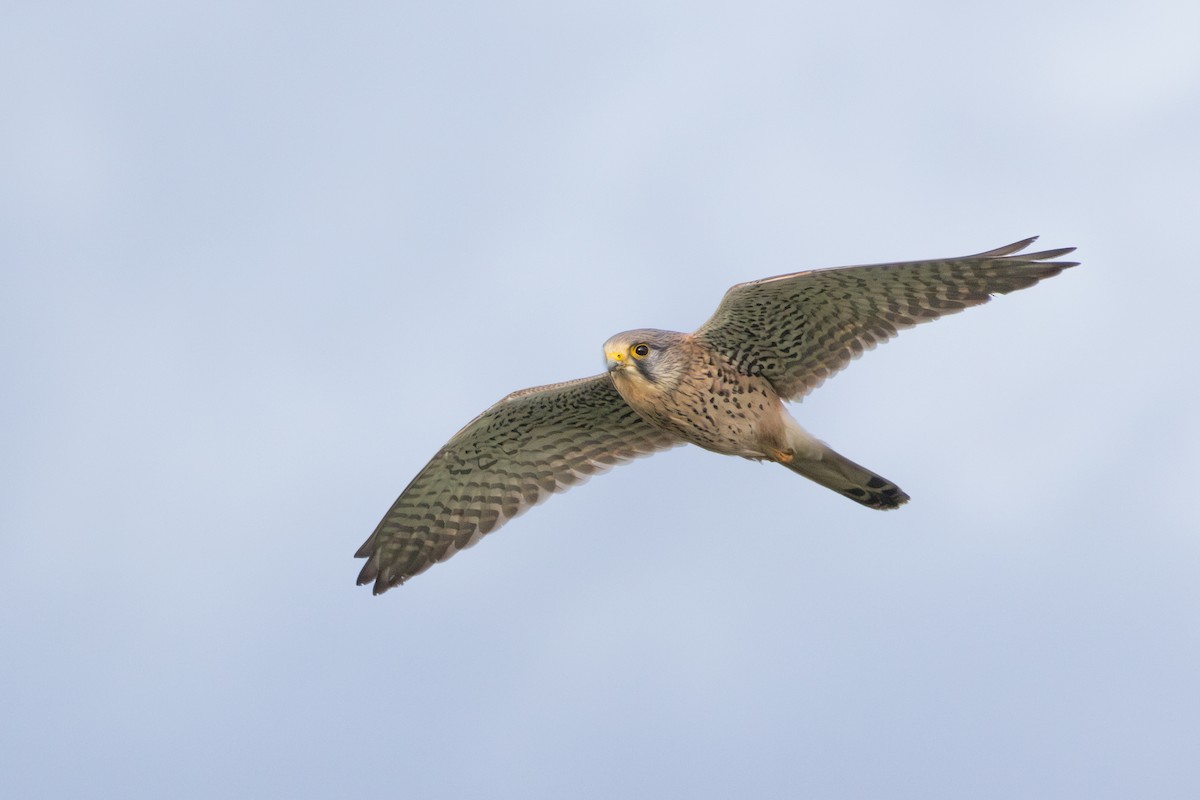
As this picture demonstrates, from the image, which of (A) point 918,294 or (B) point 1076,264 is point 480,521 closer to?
(A) point 918,294

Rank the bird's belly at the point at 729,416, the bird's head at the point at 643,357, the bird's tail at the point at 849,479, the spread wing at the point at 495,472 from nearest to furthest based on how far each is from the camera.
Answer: the bird's head at the point at 643,357 < the bird's belly at the point at 729,416 < the bird's tail at the point at 849,479 < the spread wing at the point at 495,472

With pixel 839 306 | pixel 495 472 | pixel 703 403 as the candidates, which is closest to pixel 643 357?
pixel 703 403

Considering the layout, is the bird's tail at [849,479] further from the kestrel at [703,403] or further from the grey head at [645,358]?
the grey head at [645,358]

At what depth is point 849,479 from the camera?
402 inches

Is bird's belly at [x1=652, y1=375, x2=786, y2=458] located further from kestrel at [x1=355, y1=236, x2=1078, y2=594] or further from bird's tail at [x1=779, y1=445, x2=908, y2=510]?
bird's tail at [x1=779, y1=445, x2=908, y2=510]

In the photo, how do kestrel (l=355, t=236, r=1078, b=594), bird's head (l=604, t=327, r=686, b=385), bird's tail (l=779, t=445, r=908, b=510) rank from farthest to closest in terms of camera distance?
bird's tail (l=779, t=445, r=908, b=510) → kestrel (l=355, t=236, r=1078, b=594) → bird's head (l=604, t=327, r=686, b=385)

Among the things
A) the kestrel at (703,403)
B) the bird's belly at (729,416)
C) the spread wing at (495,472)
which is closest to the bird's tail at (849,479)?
the kestrel at (703,403)

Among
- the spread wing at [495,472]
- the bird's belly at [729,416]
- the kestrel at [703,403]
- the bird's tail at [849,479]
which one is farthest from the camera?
the spread wing at [495,472]

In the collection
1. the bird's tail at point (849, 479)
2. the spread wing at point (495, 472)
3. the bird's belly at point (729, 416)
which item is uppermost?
the spread wing at point (495, 472)

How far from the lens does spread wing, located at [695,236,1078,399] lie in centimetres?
959

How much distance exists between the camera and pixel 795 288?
9.73 m

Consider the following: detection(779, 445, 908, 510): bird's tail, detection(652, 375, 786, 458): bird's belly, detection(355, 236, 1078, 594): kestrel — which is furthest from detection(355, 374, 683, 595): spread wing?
detection(779, 445, 908, 510): bird's tail

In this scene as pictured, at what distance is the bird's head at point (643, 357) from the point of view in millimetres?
9562

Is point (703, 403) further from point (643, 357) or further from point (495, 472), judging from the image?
point (495, 472)
